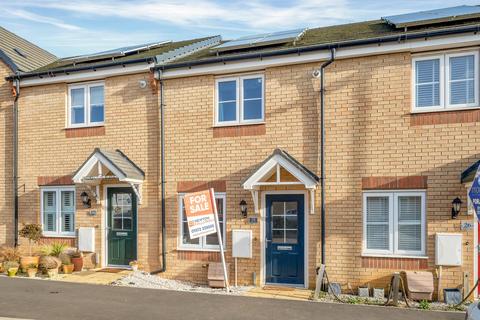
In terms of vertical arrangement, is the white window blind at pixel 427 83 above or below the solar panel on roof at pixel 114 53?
below

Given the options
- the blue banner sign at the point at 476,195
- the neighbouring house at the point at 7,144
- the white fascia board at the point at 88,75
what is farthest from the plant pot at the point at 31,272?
the blue banner sign at the point at 476,195

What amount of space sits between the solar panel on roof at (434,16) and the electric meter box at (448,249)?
4625mm

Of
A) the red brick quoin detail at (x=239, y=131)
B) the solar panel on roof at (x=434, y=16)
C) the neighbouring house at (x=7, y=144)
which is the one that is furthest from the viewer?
the neighbouring house at (x=7, y=144)

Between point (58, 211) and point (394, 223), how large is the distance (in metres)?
8.85

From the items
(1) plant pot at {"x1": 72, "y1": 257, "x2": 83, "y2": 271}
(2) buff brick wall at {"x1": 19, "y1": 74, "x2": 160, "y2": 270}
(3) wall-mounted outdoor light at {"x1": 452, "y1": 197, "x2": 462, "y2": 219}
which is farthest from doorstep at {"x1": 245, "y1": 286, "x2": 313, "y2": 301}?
(1) plant pot at {"x1": 72, "y1": 257, "x2": 83, "y2": 271}

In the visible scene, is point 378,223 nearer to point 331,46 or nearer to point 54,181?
point 331,46

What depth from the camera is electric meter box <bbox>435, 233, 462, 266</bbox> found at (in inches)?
390

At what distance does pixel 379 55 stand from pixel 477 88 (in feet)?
6.84

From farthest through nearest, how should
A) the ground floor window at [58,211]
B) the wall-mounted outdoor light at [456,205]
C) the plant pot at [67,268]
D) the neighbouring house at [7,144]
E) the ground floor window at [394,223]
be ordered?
the neighbouring house at [7,144] → the ground floor window at [58,211] → the plant pot at [67,268] → the ground floor window at [394,223] → the wall-mounted outdoor light at [456,205]

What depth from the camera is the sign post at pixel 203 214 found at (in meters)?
10.6

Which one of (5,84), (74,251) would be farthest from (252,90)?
(5,84)

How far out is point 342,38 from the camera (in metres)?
11.7

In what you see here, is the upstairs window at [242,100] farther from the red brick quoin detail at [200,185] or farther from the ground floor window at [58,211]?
the ground floor window at [58,211]

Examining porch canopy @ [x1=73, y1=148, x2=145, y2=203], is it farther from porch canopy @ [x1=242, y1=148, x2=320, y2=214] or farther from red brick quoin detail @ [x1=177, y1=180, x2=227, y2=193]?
porch canopy @ [x1=242, y1=148, x2=320, y2=214]
